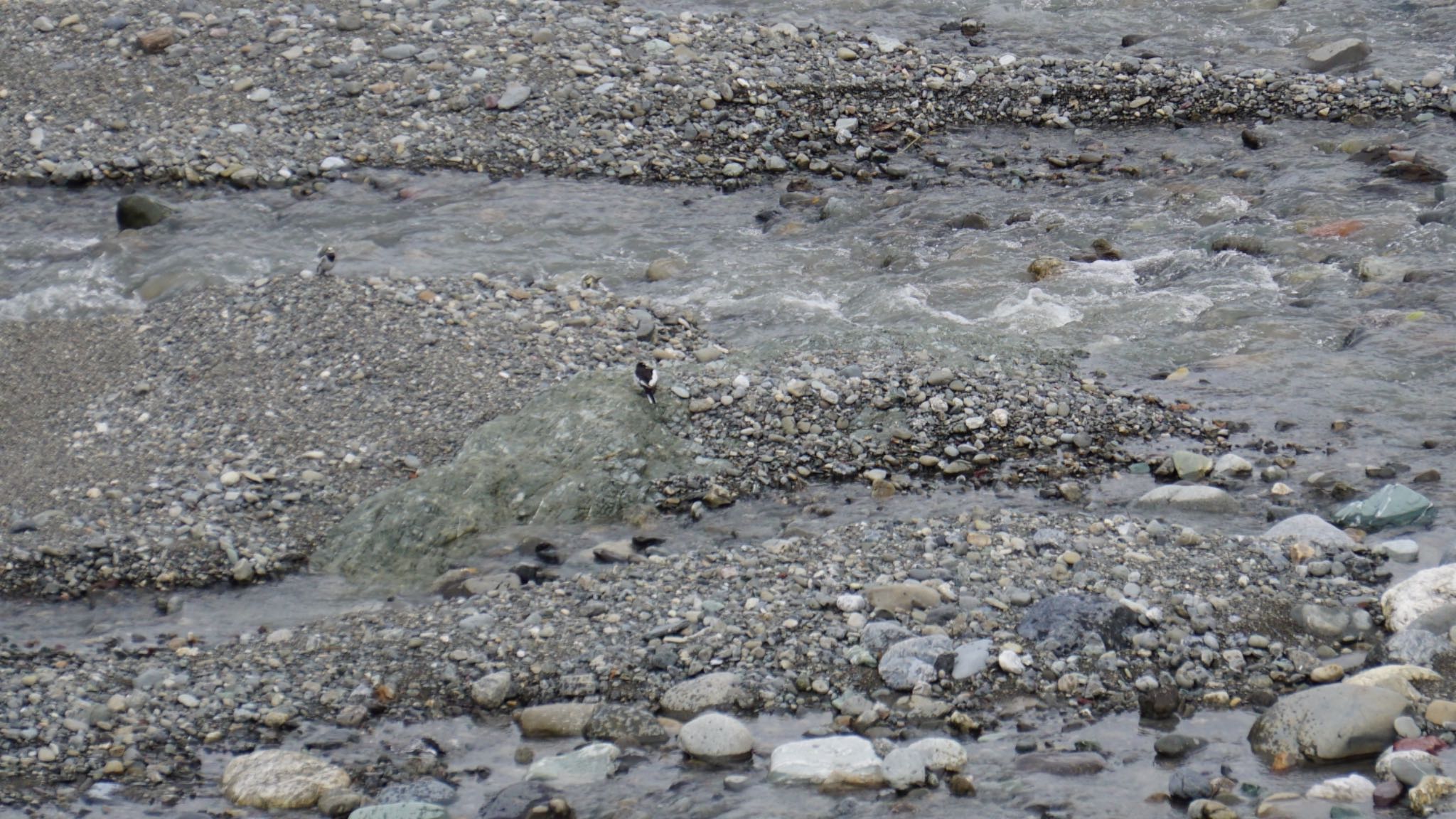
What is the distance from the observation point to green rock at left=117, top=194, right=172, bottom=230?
9.23 meters

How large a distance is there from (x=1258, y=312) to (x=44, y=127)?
8.59 meters

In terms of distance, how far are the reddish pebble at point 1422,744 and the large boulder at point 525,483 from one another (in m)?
3.20

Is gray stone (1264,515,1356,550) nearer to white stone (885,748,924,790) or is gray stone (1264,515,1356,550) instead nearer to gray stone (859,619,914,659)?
gray stone (859,619,914,659)

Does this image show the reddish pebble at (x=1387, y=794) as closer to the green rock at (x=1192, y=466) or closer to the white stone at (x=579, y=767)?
the white stone at (x=579, y=767)

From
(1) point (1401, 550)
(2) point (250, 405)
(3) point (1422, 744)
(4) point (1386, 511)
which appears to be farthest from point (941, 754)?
(2) point (250, 405)

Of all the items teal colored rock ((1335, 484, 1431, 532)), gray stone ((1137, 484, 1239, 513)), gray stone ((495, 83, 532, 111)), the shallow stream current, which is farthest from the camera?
gray stone ((495, 83, 532, 111))

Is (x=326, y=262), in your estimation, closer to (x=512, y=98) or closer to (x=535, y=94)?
(x=512, y=98)

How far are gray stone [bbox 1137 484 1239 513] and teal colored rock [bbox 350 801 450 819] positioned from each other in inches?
134

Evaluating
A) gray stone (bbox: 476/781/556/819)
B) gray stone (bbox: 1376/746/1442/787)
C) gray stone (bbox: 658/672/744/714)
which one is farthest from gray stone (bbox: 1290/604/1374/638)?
gray stone (bbox: 476/781/556/819)

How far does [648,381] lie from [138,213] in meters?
4.52

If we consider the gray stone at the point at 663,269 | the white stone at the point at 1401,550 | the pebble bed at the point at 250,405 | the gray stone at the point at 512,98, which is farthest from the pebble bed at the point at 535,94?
the white stone at the point at 1401,550

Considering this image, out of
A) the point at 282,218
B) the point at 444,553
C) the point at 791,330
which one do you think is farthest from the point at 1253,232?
the point at 282,218

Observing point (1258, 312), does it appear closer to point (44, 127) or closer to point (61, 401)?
point (61, 401)

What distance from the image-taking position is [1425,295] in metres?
7.69
